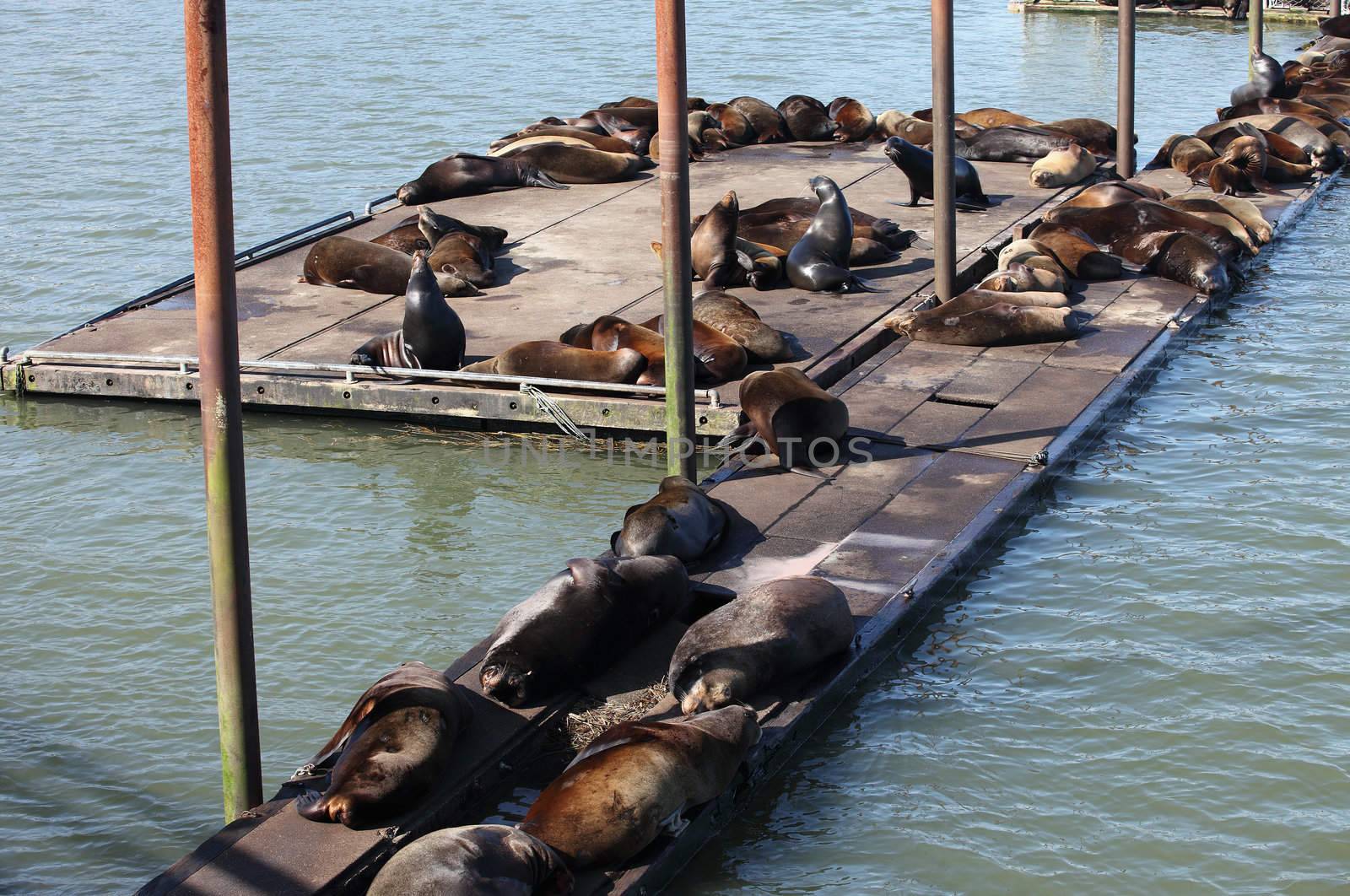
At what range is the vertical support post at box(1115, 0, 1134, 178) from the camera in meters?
15.7

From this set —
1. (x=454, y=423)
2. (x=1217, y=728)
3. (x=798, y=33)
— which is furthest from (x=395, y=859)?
(x=798, y=33)

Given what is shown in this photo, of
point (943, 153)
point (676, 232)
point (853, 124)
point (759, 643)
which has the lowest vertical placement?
point (759, 643)

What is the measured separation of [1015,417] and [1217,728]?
10.6ft

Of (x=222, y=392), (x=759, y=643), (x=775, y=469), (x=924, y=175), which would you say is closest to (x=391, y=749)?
(x=222, y=392)

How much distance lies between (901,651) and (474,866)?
3019mm

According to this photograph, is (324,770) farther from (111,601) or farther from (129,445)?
(129,445)

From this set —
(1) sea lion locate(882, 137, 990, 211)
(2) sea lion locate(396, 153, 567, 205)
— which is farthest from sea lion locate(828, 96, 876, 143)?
(2) sea lion locate(396, 153, 567, 205)

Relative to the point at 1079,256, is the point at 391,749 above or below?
below

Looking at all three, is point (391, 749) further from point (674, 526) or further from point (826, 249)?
point (826, 249)

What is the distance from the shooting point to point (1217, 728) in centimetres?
663

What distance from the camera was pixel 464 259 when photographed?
12.3 metres

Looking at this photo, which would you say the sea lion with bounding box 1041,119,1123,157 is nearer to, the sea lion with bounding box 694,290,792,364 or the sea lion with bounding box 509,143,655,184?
the sea lion with bounding box 509,143,655,184

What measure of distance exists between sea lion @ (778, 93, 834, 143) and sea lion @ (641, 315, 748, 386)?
8.82m

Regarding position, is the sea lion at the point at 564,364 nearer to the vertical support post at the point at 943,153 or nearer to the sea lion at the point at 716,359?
the sea lion at the point at 716,359
